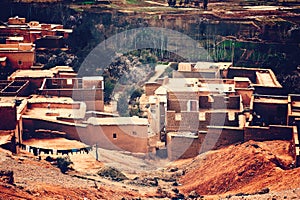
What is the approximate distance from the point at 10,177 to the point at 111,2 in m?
27.7

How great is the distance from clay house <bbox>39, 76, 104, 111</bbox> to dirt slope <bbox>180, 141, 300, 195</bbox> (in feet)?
21.0

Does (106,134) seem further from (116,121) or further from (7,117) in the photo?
(7,117)

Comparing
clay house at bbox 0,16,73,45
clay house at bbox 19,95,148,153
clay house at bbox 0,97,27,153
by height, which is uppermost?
clay house at bbox 0,16,73,45

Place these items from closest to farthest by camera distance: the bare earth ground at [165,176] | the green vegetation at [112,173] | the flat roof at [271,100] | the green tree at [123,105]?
the bare earth ground at [165,176] < the green vegetation at [112,173] < the flat roof at [271,100] < the green tree at [123,105]

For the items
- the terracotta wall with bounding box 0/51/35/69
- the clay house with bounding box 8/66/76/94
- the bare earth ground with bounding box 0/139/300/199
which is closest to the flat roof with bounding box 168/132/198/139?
the bare earth ground with bounding box 0/139/300/199

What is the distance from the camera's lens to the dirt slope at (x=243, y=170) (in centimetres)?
2123

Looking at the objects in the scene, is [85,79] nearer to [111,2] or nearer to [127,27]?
[127,27]

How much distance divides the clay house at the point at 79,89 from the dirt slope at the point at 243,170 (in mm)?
6390

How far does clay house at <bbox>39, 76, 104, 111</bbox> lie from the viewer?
29.6 m

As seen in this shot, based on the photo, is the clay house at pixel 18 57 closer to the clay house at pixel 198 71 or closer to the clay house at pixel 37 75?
the clay house at pixel 37 75

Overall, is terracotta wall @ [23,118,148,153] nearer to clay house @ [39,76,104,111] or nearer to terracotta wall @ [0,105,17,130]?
terracotta wall @ [0,105,17,130]

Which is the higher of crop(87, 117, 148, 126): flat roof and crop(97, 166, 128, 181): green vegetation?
crop(87, 117, 148, 126): flat roof

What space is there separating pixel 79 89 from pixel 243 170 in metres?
9.22

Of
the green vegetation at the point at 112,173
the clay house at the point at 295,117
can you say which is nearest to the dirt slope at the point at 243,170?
the clay house at the point at 295,117
